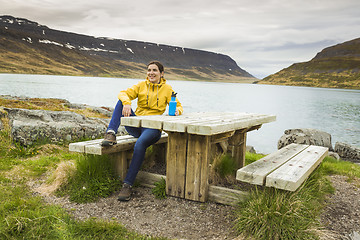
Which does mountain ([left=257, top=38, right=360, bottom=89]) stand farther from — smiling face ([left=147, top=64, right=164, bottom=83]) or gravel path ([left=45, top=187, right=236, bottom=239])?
gravel path ([left=45, top=187, right=236, bottom=239])

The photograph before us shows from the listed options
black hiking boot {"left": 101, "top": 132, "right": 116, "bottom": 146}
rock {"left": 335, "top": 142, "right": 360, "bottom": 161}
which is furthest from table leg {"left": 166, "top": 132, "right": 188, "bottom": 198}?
rock {"left": 335, "top": 142, "right": 360, "bottom": 161}

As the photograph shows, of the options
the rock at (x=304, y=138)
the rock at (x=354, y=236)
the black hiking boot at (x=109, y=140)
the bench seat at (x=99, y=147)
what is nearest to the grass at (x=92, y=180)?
the bench seat at (x=99, y=147)

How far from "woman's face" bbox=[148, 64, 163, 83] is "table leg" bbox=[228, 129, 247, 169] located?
174cm

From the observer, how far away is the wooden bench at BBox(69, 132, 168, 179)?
13.6 ft

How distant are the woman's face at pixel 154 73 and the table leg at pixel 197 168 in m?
1.19

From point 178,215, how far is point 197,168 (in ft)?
2.13

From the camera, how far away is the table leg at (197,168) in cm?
399

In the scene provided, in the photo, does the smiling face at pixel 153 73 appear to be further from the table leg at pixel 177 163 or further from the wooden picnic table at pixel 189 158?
the table leg at pixel 177 163

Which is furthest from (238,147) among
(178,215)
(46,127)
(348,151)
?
(348,151)

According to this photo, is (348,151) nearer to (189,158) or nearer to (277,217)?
(189,158)

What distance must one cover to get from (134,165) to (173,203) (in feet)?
2.42

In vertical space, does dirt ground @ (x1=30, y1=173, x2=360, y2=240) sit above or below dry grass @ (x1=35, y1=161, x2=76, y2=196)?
below

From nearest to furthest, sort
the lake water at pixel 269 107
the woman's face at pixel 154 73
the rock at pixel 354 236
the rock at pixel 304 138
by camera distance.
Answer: the rock at pixel 354 236, the woman's face at pixel 154 73, the rock at pixel 304 138, the lake water at pixel 269 107

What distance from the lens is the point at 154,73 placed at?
467cm
